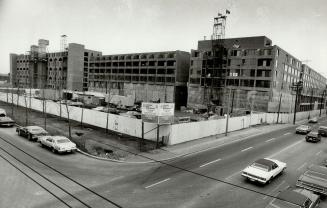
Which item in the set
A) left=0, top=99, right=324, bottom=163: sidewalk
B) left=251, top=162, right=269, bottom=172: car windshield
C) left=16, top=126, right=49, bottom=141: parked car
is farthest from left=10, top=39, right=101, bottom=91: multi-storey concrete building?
left=251, top=162, right=269, bottom=172: car windshield

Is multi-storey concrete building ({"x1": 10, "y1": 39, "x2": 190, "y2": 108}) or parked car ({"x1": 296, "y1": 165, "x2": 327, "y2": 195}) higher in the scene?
multi-storey concrete building ({"x1": 10, "y1": 39, "x2": 190, "y2": 108})

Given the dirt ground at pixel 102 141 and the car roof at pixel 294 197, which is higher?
the car roof at pixel 294 197

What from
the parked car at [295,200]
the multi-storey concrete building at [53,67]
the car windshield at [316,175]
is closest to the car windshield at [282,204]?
A: the parked car at [295,200]

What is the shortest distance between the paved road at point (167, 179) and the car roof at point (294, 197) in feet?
4.99

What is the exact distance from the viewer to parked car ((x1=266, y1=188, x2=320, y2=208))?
40.1 ft

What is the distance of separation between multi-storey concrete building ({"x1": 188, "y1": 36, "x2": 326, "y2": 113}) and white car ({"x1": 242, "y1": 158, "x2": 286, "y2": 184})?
46.5 m

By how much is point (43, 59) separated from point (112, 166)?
124 meters

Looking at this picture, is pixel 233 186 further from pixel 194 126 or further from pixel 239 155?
pixel 194 126

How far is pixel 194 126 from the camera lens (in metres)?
31.2

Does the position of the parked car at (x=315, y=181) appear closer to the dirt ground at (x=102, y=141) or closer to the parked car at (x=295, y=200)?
the parked car at (x=295, y=200)

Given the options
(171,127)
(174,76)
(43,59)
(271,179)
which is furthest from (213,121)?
(43,59)

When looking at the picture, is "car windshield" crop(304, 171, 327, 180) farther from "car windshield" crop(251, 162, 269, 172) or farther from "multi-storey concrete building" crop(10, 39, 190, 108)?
"multi-storey concrete building" crop(10, 39, 190, 108)

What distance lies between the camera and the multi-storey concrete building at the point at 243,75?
6650cm

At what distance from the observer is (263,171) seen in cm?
1750
